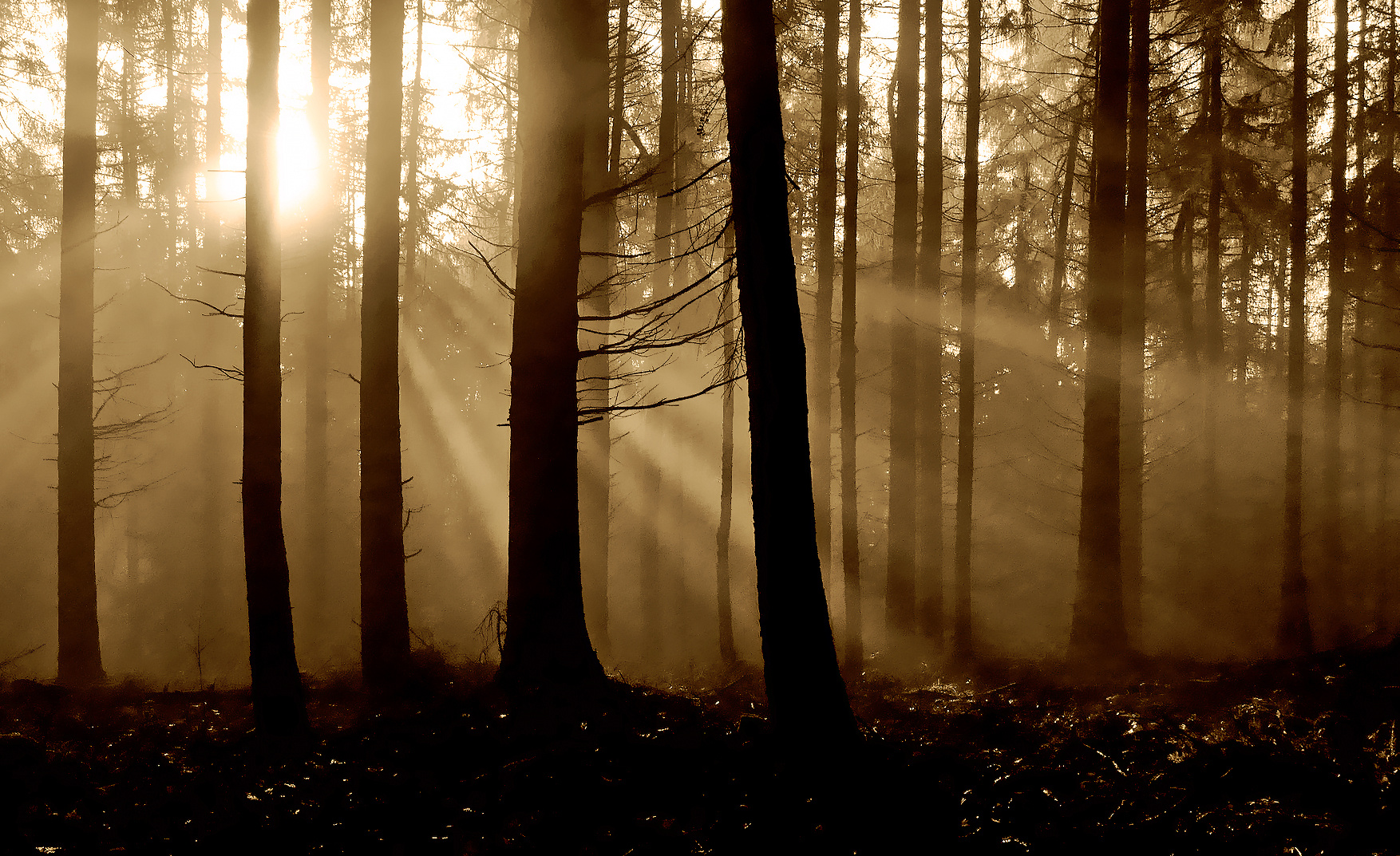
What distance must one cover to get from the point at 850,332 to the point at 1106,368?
13.1 ft

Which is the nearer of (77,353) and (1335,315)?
(77,353)

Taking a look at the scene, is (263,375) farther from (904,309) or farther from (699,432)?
(699,432)

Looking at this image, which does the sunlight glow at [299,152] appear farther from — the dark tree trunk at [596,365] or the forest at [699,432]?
the dark tree trunk at [596,365]

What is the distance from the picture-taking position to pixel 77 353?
9.02m

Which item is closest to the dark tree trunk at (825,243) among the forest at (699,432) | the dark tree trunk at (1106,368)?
the forest at (699,432)

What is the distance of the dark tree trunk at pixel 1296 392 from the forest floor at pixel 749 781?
23.7 feet

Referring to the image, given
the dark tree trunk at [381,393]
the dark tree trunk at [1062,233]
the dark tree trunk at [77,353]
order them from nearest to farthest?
the dark tree trunk at [381,393] < the dark tree trunk at [77,353] < the dark tree trunk at [1062,233]

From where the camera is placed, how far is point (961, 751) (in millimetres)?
4699

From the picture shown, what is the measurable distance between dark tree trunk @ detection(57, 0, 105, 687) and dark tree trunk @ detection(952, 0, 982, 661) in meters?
11.4

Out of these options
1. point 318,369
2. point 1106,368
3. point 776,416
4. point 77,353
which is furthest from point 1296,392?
point 318,369

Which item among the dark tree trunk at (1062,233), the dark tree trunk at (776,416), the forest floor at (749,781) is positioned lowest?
the forest floor at (749,781)

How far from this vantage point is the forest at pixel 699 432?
4.28 meters

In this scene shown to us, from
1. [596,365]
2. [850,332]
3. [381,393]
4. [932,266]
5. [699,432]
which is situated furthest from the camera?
[699,432]

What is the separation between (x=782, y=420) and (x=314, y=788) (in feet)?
11.8
